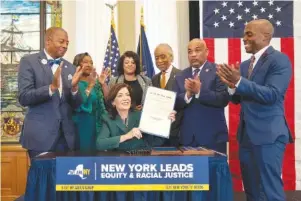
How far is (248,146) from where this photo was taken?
3.44m

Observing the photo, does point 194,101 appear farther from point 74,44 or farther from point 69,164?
point 74,44

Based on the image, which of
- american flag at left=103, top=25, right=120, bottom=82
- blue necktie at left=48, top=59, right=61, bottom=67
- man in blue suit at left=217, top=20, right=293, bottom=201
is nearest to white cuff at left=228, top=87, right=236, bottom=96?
man in blue suit at left=217, top=20, right=293, bottom=201

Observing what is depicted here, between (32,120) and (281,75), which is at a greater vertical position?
(281,75)

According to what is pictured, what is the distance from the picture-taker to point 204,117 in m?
3.86

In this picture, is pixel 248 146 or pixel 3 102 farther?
pixel 3 102

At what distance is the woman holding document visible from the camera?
3.10 meters

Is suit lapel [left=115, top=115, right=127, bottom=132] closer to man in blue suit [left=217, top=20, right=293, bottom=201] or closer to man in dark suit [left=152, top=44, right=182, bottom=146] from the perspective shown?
man in blue suit [left=217, top=20, right=293, bottom=201]

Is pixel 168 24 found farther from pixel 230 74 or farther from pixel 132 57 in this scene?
pixel 230 74

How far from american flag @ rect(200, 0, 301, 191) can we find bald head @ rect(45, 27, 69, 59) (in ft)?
7.39

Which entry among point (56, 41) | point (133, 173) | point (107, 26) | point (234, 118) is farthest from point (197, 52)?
point (107, 26)

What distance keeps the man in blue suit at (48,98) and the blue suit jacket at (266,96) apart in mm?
1422

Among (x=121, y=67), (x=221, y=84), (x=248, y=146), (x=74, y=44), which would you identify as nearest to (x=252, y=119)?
(x=248, y=146)

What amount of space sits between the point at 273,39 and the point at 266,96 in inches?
91.1

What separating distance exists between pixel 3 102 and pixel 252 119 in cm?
434
